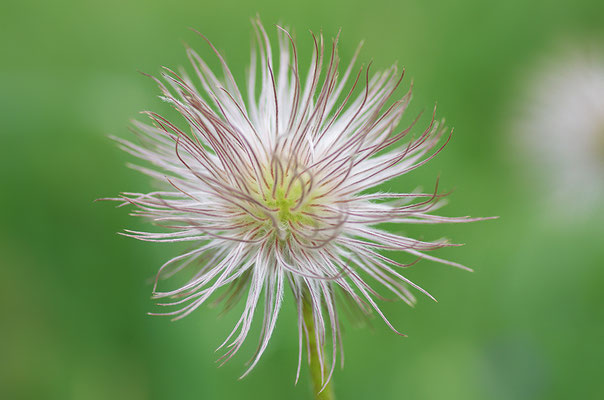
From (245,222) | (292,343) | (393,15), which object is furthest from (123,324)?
(393,15)

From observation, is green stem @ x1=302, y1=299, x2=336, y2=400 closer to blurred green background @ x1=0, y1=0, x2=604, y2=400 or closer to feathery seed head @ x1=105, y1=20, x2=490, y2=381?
feathery seed head @ x1=105, y1=20, x2=490, y2=381

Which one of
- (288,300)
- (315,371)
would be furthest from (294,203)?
(288,300)

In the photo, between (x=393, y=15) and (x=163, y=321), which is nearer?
(x=163, y=321)

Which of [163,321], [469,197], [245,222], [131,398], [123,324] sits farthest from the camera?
[469,197]

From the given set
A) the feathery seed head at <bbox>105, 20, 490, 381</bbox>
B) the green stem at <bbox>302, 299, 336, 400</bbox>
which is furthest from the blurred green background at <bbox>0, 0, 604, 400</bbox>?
the green stem at <bbox>302, 299, 336, 400</bbox>

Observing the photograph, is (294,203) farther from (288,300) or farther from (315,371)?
(288,300)

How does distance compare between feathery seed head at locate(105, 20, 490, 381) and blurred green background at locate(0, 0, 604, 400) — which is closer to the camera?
feathery seed head at locate(105, 20, 490, 381)

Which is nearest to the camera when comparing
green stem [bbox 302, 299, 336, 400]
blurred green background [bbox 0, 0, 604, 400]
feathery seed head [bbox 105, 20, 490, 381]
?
green stem [bbox 302, 299, 336, 400]

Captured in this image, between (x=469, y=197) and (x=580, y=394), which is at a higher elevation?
(x=469, y=197)

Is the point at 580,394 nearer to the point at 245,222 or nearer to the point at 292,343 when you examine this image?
the point at 292,343
